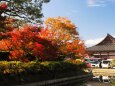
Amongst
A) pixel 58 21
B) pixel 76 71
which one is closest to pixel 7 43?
pixel 76 71

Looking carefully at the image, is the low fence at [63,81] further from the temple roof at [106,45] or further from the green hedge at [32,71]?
the temple roof at [106,45]

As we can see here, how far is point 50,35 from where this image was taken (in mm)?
53625

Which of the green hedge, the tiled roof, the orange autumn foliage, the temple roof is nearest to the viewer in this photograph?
the green hedge

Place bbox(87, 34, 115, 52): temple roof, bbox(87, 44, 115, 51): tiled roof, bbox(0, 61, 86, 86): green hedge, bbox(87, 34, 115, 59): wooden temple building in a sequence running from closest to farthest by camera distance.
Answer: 1. bbox(0, 61, 86, 86): green hedge
2. bbox(87, 44, 115, 51): tiled roof
3. bbox(87, 34, 115, 59): wooden temple building
4. bbox(87, 34, 115, 52): temple roof

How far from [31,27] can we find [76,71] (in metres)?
13.3

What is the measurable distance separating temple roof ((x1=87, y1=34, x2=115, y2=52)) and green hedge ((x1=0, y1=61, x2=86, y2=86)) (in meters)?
35.7

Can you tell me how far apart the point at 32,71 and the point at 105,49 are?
4830 centimetres

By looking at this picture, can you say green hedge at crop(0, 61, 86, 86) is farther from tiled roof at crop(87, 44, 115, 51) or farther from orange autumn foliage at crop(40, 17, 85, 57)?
tiled roof at crop(87, 44, 115, 51)

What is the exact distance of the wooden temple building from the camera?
262 ft

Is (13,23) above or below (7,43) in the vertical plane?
above

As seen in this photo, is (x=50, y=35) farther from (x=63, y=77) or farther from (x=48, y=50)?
(x=48, y=50)

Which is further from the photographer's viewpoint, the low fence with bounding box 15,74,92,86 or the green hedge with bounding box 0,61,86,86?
the low fence with bounding box 15,74,92,86

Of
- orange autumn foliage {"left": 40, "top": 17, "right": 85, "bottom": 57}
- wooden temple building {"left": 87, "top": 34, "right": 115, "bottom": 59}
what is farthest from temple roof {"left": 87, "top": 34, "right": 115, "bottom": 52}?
orange autumn foliage {"left": 40, "top": 17, "right": 85, "bottom": 57}

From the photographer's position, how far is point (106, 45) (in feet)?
272
